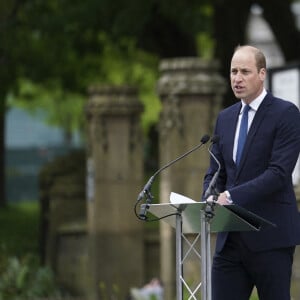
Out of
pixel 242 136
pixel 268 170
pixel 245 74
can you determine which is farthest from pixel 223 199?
pixel 245 74

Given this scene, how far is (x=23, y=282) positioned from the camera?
15789 millimetres

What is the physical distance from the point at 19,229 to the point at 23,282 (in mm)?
10739

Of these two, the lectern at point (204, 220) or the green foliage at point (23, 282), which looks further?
the green foliage at point (23, 282)

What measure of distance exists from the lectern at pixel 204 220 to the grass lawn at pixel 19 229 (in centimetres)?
1334

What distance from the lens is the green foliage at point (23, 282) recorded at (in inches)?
610

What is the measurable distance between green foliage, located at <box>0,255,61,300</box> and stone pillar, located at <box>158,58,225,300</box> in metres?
2.26

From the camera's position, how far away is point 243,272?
6.96m

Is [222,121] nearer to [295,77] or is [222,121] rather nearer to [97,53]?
[295,77]

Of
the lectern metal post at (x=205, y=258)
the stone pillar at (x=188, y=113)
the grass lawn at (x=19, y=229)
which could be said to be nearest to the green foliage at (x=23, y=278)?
the grass lawn at (x=19, y=229)

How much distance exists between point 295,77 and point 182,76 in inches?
41.2

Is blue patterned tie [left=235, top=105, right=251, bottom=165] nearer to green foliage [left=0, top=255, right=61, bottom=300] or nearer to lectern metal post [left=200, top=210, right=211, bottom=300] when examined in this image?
lectern metal post [left=200, top=210, right=211, bottom=300]

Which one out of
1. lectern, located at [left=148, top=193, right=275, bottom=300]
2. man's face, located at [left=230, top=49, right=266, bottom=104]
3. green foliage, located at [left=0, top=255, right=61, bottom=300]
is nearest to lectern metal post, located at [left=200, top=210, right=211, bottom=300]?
lectern, located at [left=148, top=193, right=275, bottom=300]

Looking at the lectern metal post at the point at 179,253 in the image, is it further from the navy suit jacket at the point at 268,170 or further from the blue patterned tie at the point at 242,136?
the blue patterned tie at the point at 242,136

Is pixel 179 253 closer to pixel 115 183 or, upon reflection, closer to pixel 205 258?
pixel 205 258
